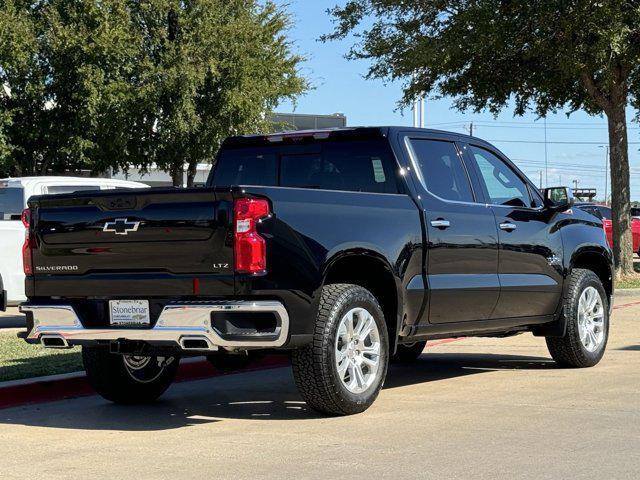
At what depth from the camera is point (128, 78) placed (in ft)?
123

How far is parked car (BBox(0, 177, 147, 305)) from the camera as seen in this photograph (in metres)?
14.4

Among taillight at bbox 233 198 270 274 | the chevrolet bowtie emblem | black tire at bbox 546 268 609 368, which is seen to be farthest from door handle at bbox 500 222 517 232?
the chevrolet bowtie emblem

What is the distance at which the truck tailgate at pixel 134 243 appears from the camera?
7230 mm

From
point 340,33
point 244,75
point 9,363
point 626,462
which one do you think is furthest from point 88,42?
point 626,462

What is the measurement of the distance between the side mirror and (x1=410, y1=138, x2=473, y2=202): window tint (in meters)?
1.08

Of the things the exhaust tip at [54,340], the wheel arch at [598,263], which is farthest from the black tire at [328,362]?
the wheel arch at [598,263]

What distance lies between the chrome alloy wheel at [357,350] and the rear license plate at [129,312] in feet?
4.18

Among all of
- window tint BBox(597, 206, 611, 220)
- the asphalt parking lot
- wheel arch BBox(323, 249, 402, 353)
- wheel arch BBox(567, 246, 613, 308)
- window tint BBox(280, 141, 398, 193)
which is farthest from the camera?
window tint BBox(597, 206, 611, 220)

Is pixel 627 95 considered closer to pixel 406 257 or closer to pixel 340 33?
pixel 340 33

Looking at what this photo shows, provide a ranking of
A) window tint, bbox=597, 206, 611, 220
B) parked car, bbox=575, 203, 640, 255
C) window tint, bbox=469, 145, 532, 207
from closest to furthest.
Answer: window tint, bbox=469, 145, 532, 207 < parked car, bbox=575, 203, 640, 255 < window tint, bbox=597, 206, 611, 220

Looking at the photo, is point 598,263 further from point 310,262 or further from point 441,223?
point 310,262

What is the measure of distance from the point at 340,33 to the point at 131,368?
19.1 m

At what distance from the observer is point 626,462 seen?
618 cm

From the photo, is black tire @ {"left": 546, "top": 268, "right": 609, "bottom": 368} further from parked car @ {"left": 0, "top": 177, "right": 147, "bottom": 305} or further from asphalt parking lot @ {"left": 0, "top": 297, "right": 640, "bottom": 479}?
parked car @ {"left": 0, "top": 177, "right": 147, "bottom": 305}
